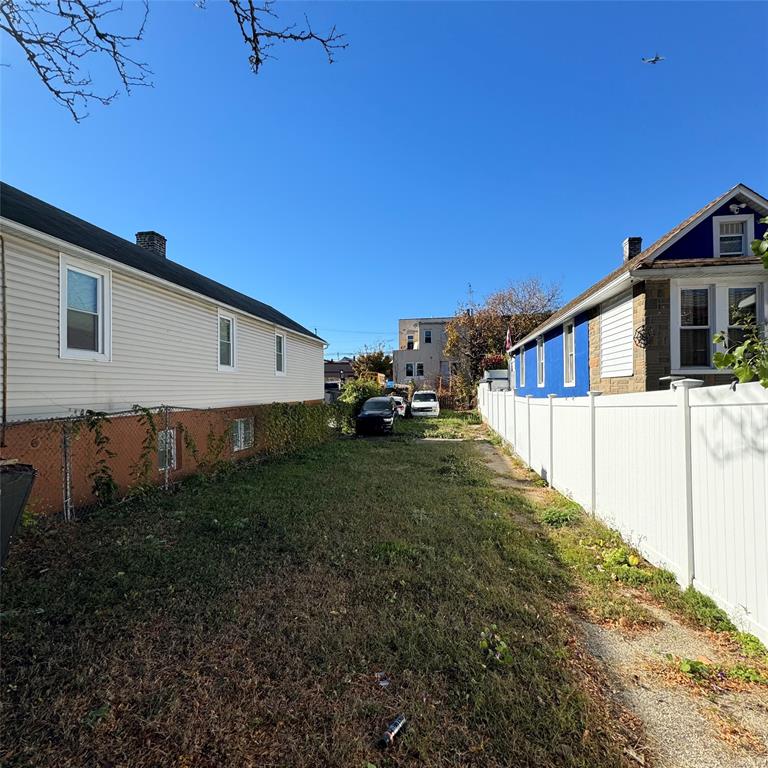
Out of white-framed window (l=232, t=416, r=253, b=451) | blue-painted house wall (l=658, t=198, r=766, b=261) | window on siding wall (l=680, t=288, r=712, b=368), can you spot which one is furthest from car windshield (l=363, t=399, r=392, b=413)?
blue-painted house wall (l=658, t=198, r=766, b=261)

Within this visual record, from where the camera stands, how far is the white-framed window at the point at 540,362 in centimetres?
1675

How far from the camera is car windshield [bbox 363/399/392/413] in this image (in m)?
17.6

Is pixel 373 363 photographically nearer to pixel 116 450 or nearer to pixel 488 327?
pixel 488 327

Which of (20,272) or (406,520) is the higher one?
(20,272)

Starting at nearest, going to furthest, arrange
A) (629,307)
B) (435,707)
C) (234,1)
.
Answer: (435,707), (234,1), (629,307)

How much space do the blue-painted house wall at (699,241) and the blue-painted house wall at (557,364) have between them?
10.1ft

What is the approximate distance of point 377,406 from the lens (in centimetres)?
1798

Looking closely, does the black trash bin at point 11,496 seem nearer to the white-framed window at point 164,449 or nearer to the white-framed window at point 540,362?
the white-framed window at point 164,449

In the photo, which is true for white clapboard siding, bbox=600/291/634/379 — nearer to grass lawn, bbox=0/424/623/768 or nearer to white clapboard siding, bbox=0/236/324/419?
grass lawn, bbox=0/424/623/768

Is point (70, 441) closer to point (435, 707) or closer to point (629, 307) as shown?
point (435, 707)

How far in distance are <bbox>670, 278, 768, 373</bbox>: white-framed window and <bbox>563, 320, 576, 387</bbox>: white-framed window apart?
421cm

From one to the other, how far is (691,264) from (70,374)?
11.2 metres

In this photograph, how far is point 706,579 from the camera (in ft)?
10.5

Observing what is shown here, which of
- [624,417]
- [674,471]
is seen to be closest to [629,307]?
[624,417]
